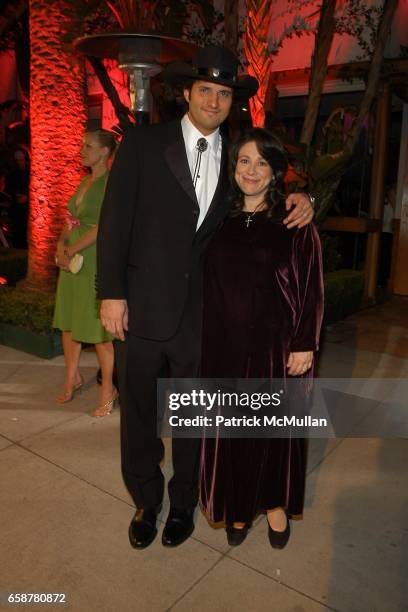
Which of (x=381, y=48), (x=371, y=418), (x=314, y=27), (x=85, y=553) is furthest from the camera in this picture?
(x=314, y=27)

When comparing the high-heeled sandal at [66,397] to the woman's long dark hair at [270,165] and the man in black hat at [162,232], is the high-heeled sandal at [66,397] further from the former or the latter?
the woman's long dark hair at [270,165]

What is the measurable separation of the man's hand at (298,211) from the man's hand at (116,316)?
82 centimetres

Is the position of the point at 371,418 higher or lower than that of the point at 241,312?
lower

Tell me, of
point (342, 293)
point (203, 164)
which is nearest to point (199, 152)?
point (203, 164)

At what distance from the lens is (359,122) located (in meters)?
6.78

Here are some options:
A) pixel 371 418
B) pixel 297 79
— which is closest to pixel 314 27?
pixel 297 79

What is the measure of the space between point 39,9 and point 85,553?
564 cm

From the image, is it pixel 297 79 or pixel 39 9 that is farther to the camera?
pixel 297 79

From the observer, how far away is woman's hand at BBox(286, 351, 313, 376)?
2.42 metres

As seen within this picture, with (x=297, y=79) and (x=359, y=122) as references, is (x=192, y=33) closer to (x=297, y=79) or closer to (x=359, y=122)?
(x=297, y=79)

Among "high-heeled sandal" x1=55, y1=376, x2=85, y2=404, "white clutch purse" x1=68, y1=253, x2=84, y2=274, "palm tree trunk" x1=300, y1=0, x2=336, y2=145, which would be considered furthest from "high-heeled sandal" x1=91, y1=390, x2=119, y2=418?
"palm tree trunk" x1=300, y1=0, x2=336, y2=145

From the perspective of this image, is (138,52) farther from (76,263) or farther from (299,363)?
(299,363)

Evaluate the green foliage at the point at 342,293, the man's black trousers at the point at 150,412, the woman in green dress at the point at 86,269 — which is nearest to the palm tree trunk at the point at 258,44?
the green foliage at the point at 342,293

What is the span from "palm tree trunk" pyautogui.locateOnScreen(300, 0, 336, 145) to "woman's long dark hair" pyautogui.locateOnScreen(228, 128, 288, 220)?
4573 mm
